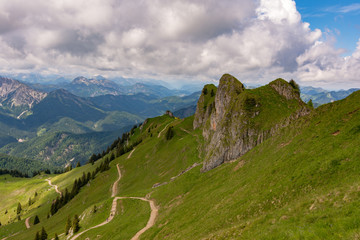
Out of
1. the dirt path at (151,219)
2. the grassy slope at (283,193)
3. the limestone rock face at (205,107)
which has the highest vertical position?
the limestone rock face at (205,107)

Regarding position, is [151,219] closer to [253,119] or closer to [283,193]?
[283,193]

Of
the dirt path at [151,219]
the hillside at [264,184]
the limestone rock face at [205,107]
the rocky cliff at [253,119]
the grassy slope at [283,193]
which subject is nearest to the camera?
the grassy slope at [283,193]

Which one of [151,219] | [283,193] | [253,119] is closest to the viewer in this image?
[283,193]

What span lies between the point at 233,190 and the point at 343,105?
27313 mm

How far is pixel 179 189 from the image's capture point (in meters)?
62.8

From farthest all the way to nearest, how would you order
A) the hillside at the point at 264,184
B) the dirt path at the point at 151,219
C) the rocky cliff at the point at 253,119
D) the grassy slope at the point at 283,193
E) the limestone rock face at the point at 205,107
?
1. the limestone rock face at the point at 205,107
2. the rocky cliff at the point at 253,119
3. the dirt path at the point at 151,219
4. the hillside at the point at 264,184
5. the grassy slope at the point at 283,193

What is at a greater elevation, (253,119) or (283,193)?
(253,119)

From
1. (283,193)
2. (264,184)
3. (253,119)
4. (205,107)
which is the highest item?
(205,107)

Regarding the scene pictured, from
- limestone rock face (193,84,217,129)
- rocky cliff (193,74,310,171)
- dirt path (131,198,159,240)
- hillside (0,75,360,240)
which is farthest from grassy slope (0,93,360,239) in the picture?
limestone rock face (193,84,217,129)

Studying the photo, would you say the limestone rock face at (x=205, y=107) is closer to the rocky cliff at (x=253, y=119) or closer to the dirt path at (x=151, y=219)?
the rocky cliff at (x=253, y=119)

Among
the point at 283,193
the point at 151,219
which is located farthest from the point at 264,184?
the point at 151,219

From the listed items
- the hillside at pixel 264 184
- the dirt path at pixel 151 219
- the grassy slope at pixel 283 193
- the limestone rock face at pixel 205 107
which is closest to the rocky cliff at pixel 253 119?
the hillside at pixel 264 184

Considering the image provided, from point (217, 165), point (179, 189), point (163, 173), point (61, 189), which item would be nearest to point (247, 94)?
point (217, 165)

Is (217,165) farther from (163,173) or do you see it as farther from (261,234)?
(261,234)
